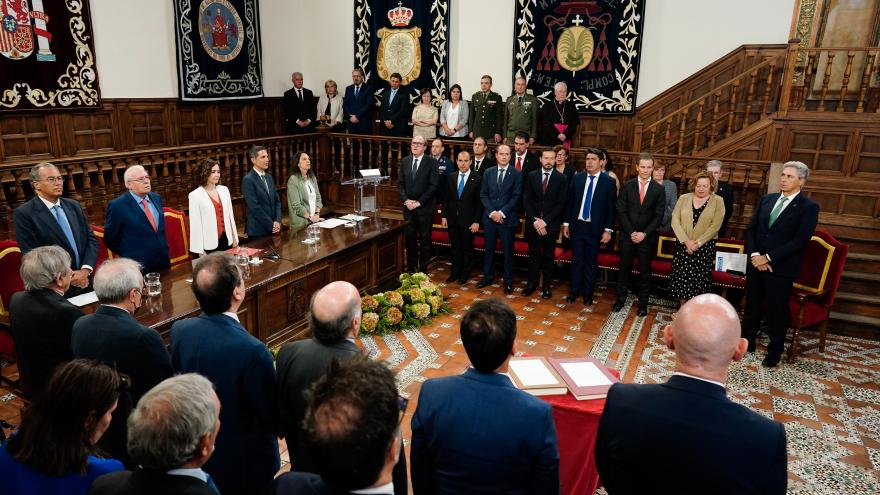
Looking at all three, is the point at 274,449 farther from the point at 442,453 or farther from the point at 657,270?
the point at 657,270

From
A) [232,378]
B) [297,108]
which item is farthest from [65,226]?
[297,108]

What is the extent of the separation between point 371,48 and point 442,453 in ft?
30.7

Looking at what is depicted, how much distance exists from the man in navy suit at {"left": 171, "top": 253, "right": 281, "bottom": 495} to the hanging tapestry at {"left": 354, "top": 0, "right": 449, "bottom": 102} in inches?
315

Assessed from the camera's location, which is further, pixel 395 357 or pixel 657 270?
pixel 657 270

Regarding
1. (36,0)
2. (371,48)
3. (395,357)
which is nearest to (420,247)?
(395,357)

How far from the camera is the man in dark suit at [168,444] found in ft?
4.74

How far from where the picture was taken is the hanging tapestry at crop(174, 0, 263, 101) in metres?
8.71

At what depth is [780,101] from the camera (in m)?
7.10

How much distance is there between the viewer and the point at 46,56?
7145 mm

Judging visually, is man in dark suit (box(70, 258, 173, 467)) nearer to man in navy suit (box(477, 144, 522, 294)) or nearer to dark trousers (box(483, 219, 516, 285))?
man in navy suit (box(477, 144, 522, 294))

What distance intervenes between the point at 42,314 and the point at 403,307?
3270 millimetres

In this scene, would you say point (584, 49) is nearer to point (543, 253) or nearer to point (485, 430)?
point (543, 253)

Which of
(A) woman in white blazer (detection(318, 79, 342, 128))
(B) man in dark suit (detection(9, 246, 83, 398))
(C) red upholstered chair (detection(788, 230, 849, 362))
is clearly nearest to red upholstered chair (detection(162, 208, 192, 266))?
(B) man in dark suit (detection(9, 246, 83, 398))

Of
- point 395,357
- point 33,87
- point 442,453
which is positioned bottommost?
point 395,357
